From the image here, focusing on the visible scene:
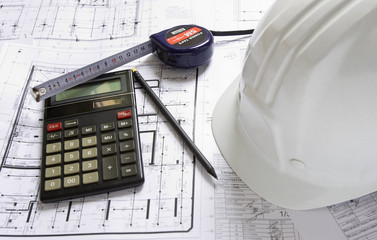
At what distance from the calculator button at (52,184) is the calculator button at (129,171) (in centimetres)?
8

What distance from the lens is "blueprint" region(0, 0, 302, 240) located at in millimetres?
457

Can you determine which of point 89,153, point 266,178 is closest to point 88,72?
point 89,153

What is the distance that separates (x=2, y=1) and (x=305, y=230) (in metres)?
0.63

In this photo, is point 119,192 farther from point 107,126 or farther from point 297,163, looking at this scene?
point 297,163

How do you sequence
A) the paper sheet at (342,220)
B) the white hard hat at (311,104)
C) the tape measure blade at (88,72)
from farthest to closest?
the tape measure blade at (88,72), the paper sheet at (342,220), the white hard hat at (311,104)

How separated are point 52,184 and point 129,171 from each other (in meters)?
0.09

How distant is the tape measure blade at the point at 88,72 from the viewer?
0.53m

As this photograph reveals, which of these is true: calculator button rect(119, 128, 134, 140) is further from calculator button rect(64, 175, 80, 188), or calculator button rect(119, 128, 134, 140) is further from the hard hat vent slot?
the hard hat vent slot

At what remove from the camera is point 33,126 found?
55cm

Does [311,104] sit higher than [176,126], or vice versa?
[311,104]

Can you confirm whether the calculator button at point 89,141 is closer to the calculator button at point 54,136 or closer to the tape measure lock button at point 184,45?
the calculator button at point 54,136

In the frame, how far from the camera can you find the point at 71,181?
0.48m

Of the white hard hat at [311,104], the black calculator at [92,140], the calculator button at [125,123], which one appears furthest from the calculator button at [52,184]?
the white hard hat at [311,104]

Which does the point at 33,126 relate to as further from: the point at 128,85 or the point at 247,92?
the point at 247,92
